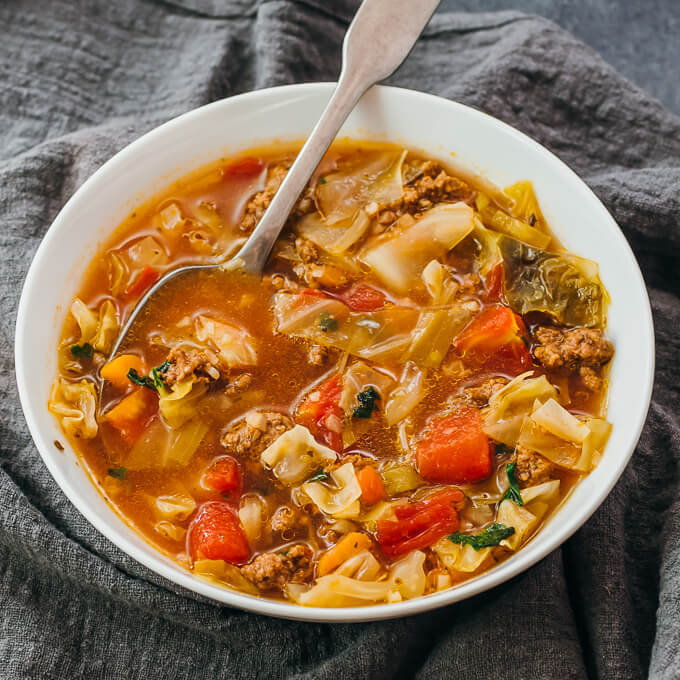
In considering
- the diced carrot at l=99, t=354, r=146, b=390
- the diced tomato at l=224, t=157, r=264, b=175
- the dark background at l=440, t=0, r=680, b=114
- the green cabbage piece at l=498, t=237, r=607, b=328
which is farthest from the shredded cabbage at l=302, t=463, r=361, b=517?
the dark background at l=440, t=0, r=680, b=114

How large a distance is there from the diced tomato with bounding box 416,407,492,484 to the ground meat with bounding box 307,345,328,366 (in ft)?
2.13

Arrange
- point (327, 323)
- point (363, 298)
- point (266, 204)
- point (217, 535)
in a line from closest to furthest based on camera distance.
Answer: point (217, 535) < point (327, 323) < point (363, 298) < point (266, 204)

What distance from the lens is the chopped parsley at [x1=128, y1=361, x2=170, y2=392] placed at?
4145 millimetres

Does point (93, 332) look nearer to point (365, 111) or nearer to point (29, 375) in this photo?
point (29, 375)

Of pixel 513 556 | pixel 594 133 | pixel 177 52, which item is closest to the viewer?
pixel 513 556

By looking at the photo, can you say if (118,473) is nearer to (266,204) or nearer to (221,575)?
(221,575)

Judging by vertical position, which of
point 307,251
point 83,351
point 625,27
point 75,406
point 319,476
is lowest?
point 75,406

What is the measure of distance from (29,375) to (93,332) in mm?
430

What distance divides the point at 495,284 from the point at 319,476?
135cm

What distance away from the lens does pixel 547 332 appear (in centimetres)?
434

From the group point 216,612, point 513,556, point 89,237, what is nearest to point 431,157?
point 89,237

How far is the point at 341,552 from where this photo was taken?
3.89m

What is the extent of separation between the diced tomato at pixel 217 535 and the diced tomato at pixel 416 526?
64cm

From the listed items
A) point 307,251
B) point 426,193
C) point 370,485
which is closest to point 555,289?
point 426,193
